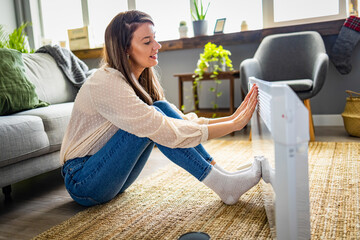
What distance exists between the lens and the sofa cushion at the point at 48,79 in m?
2.31

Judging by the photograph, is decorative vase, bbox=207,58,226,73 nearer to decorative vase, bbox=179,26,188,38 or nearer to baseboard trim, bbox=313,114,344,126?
decorative vase, bbox=179,26,188,38

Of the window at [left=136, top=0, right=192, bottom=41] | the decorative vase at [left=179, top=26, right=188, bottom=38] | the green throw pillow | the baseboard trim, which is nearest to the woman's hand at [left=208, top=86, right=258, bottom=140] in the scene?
the green throw pillow

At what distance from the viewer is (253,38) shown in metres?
3.27

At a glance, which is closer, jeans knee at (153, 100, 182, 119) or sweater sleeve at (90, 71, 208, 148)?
sweater sleeve at (90, 71, 208, 148)

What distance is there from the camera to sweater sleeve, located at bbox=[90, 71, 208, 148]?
1.05 meters

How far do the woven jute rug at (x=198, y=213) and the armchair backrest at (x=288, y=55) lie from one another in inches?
50.9

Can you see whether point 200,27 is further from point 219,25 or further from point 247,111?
point 247,111

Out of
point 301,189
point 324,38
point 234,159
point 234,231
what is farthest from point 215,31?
point 301,189

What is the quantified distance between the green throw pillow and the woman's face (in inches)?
36.4

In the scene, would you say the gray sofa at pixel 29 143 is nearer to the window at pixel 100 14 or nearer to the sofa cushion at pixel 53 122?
the sofa cushion at pixel 53 122

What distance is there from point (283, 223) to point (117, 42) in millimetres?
871

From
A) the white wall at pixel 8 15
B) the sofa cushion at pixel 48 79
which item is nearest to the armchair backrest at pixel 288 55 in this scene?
the sofa cushion at pixel 48 79

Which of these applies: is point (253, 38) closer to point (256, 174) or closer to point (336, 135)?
point (336, 135)

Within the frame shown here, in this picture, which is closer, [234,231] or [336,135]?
[234,231]
